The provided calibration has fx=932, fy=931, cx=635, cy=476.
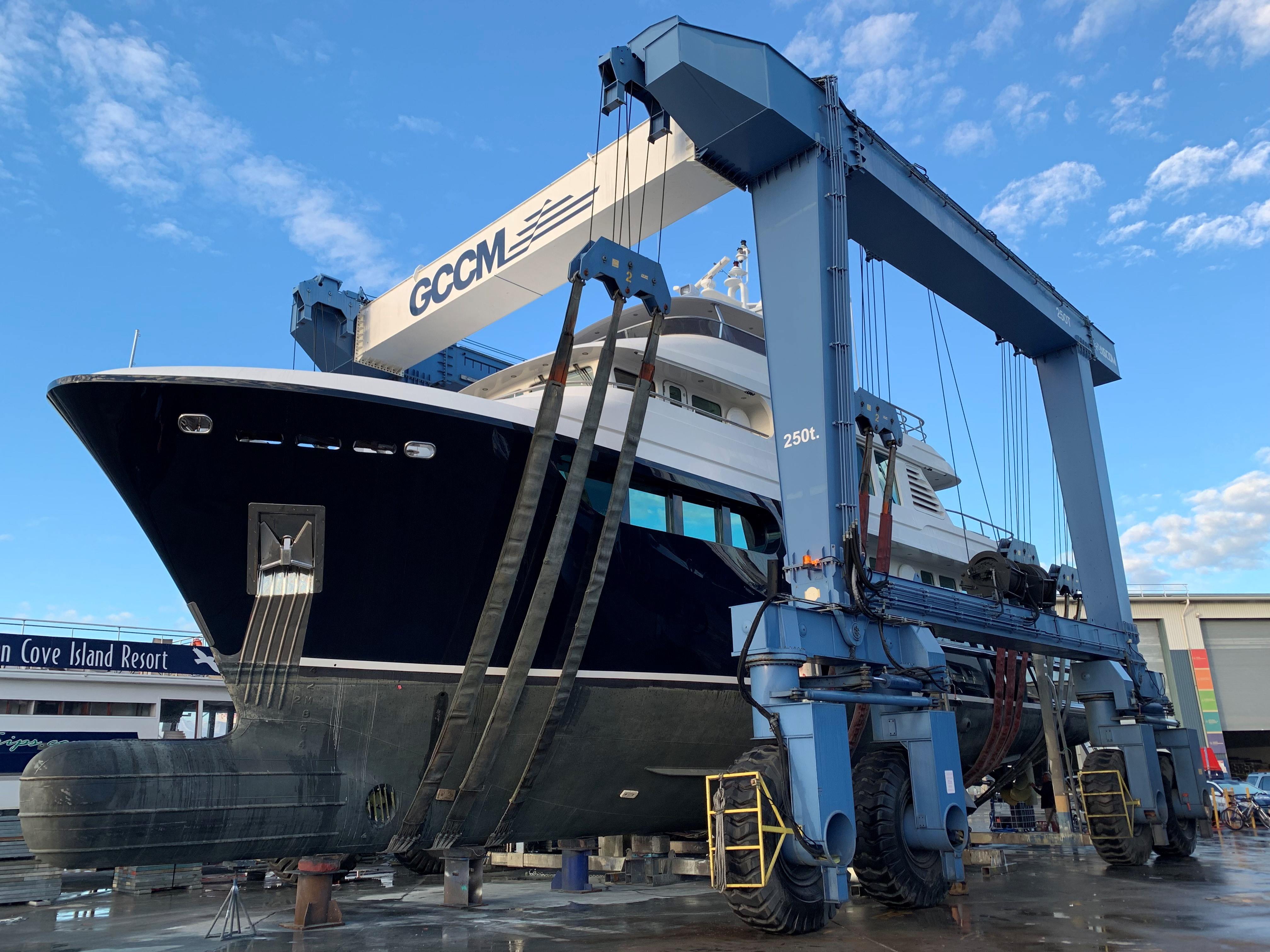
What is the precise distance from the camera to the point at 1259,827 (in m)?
19.2

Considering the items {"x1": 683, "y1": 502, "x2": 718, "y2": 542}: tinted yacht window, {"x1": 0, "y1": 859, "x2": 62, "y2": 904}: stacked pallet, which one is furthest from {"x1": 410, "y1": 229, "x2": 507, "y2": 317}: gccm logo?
{"x1": 0, "y1": 859, "x2": 62, "y2": 904}: stacked pallet

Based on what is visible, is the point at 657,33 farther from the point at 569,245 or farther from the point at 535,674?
the point at 535,674

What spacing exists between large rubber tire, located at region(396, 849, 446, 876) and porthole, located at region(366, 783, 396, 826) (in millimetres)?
3500

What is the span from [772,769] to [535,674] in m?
2.20

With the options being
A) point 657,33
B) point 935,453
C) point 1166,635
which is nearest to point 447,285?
point 657,33

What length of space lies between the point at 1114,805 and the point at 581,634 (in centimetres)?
783

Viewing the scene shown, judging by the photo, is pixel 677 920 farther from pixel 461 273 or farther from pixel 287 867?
pixel 461 273

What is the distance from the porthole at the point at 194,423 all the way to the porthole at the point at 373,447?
1.08 meters

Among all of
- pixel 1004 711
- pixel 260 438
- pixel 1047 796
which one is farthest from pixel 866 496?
pixel 1047 796

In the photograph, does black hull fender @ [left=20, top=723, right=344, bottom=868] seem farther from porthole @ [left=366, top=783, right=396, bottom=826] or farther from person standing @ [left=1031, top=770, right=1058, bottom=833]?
person standing @ [left=1031, top=770, right=1058, bottom=833]

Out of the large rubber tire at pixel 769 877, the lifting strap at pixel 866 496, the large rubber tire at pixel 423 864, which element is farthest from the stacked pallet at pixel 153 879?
the lifting strap at pixel 866 496

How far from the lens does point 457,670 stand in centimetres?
774

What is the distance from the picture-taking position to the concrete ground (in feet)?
21.8

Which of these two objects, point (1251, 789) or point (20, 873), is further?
point (1251, 789)
